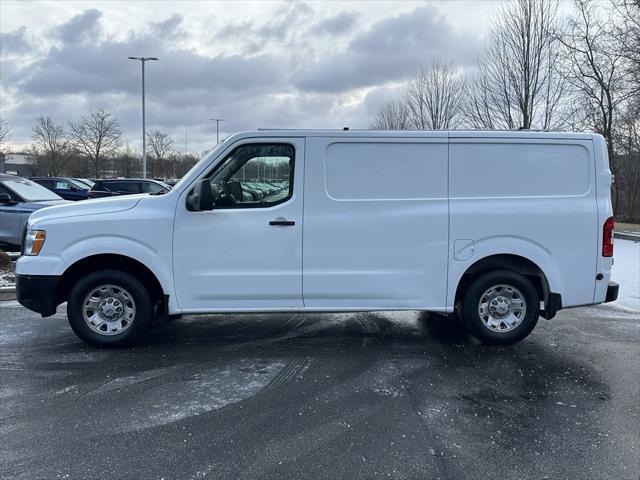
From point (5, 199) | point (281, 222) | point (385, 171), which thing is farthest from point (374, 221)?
point (5, 199)

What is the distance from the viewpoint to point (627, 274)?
948 centimetres

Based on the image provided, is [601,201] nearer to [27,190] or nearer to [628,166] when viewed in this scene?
[27,190]

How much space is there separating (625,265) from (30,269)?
33.9ft

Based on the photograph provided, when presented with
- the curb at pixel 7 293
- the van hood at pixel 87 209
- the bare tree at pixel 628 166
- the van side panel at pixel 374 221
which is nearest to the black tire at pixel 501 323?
the van side panel at pixel 374 221

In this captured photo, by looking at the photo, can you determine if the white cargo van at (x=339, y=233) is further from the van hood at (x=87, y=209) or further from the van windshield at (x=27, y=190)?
the van windshield at (x=27, y=190)

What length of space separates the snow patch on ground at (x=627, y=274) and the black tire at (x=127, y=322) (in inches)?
252

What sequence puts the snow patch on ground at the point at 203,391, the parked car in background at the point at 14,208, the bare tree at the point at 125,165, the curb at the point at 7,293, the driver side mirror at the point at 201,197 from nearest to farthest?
the snow patch on ground at the point at 203,391 → the driver side mirror at the point at 201,197 → the curb at the point at 7,293 → the parked car in background at the point at 14,208 → the bare tree at the point at 125,165

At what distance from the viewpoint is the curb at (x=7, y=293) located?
7.87 m

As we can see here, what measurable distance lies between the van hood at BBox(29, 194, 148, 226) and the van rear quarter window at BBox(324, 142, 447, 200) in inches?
79.4

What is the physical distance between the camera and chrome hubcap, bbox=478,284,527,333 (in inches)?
212

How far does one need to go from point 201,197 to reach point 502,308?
3246 mm

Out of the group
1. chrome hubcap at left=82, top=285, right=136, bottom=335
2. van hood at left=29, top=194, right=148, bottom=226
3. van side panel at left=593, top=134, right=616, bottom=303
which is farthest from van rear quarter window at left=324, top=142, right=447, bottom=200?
chrome hubcap at left=82, top=285, right=136, bottom=335

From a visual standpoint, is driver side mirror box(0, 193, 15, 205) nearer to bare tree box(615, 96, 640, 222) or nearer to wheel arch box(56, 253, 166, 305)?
wheel arch box(56, 253, 166, 305)

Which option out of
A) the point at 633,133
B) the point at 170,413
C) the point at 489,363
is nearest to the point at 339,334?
the point at 489,363
